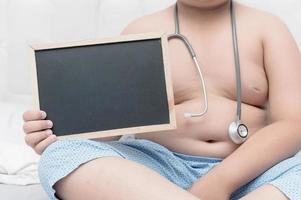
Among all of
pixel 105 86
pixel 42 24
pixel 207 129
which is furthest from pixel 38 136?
pixel 42 24

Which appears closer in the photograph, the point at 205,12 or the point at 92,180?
the point at 92,180

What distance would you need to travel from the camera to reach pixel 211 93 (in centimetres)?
109

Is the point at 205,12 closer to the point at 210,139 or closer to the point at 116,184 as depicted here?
the point at 210,139

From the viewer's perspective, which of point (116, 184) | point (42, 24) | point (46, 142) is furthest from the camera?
point (42, 24)

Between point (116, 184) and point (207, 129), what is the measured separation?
307mm

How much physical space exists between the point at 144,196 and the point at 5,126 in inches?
25.8

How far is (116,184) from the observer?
781mm

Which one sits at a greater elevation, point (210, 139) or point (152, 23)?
point (152, 23)

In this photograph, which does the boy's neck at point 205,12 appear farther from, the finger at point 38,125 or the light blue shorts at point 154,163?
the finger at point 38,125

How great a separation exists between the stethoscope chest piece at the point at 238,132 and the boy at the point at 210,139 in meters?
0.02

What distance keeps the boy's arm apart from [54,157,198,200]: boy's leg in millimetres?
137

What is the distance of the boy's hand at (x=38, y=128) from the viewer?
92cm

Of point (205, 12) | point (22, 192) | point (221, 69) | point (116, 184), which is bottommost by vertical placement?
point (22, 192)

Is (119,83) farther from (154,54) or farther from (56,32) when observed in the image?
(56,32)
